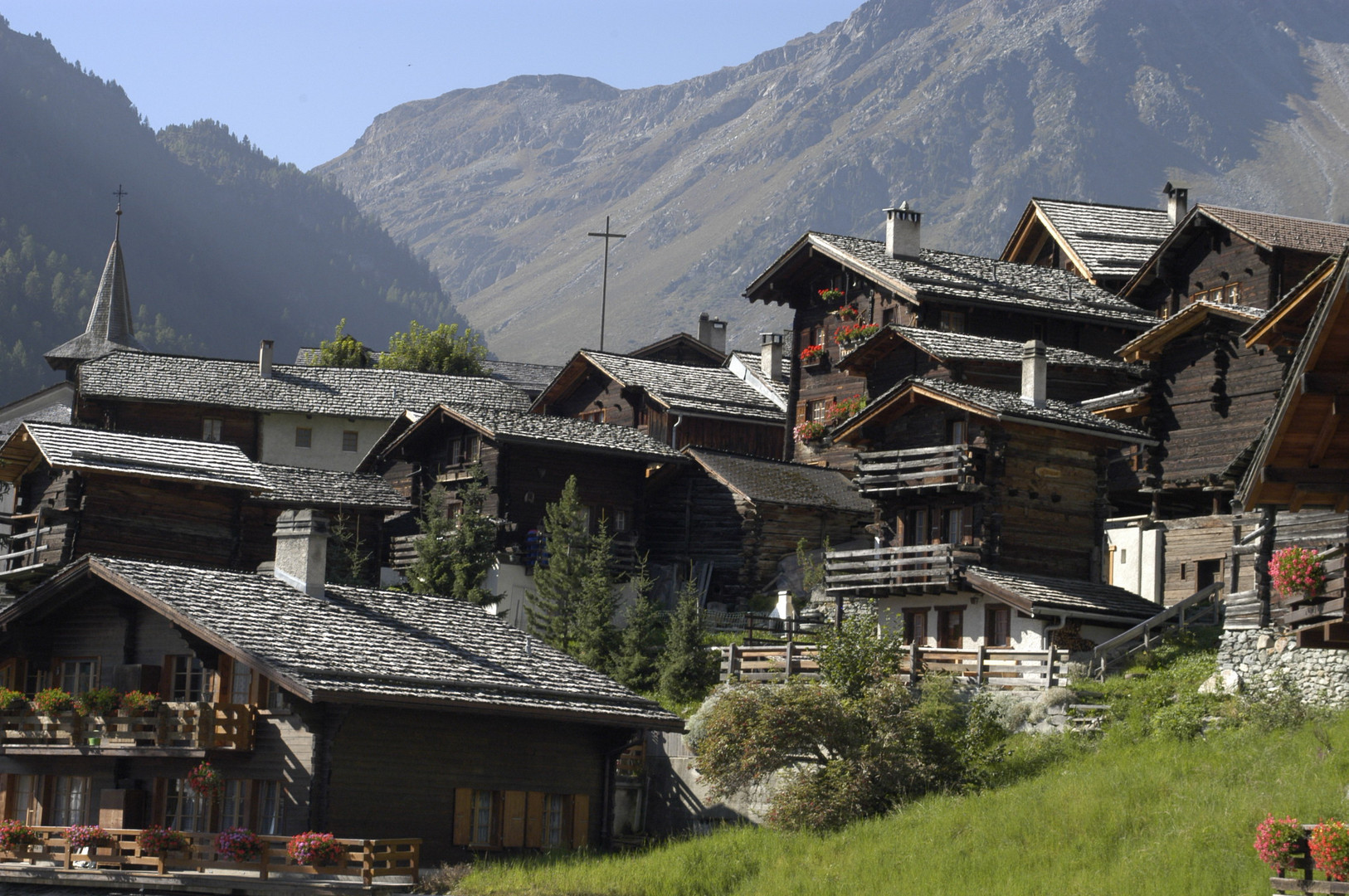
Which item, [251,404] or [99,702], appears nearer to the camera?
[99,702]

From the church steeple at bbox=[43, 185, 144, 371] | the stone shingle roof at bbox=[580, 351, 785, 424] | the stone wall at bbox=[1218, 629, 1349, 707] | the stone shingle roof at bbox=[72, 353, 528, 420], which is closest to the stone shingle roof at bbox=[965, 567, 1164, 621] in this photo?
the stone wall at bbox=[1218, 629, 1349, 707]

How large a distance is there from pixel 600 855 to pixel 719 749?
9.25 ft

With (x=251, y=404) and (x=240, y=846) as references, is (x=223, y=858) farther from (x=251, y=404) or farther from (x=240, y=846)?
(x=251, y=404)

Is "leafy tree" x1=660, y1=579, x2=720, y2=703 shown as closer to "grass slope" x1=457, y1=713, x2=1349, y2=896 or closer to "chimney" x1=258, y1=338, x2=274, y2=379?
"grass slope" x1=457, y1=713, x2=1349, y2=896

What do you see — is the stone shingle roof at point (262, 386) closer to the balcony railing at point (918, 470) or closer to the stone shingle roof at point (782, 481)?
the stone shingle roof at point (782, 481)

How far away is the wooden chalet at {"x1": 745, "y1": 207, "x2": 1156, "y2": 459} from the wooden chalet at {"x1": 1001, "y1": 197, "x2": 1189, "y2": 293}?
1548mm

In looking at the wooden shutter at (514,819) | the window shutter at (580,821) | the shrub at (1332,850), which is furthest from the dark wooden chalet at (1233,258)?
the shrub at (1332,850)

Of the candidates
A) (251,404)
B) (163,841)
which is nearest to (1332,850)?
(163,841)

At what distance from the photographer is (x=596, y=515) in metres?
54.2

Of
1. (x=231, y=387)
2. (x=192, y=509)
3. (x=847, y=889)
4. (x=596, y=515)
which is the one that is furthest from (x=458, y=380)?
(x=847, y=889)

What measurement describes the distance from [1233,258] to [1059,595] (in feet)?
61.5

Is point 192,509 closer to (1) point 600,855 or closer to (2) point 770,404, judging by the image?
(1) point 600,855

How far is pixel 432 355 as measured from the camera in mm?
89875

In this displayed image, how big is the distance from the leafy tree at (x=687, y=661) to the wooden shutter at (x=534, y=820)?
27.0ft
